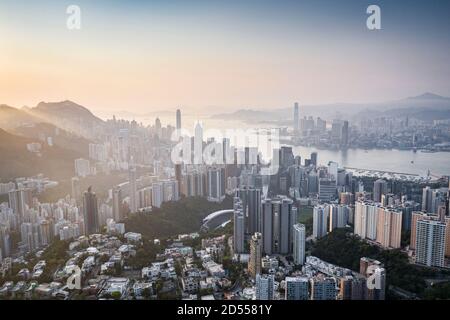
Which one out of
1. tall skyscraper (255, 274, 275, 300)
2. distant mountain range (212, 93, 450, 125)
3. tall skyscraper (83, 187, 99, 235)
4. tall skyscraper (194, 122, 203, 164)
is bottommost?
tall skyscraper (255, 274, 275, 300)

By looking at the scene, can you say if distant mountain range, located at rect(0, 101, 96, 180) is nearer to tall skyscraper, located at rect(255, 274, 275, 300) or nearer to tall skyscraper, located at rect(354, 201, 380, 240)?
tall skyscraper, located at rect(255, 274, 275, 300)

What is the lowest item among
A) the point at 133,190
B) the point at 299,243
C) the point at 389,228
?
the point at 299,243

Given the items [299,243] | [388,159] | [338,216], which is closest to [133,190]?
[299,243]

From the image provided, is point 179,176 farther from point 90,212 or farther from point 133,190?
point 90,212

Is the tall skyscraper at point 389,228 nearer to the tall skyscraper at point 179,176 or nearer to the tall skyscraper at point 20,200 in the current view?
the tall skyscraper at point 179,176

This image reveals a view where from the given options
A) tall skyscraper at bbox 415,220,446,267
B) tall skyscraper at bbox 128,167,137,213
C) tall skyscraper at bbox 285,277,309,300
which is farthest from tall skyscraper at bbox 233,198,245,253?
tall skyscraper at bbox 415,220,446,267
